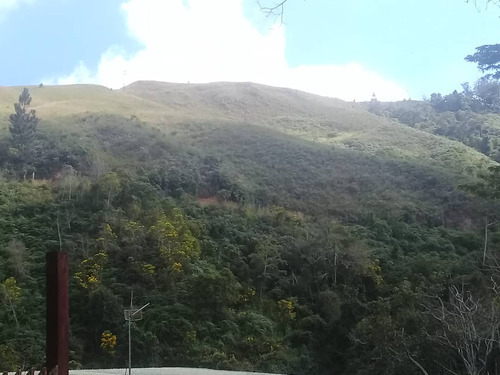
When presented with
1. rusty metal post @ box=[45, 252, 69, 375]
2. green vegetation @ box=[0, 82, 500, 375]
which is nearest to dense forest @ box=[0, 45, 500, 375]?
green vegetation @ box=[0, 82, 500, 375]

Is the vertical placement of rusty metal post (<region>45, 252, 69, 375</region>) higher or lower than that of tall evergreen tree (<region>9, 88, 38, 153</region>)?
higher

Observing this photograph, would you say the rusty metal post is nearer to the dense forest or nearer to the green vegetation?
the dense forest

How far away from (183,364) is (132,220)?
311 inches

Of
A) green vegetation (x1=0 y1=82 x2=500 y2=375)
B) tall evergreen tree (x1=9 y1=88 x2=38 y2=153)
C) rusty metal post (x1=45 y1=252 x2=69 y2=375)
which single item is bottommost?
green vegetation (x1=0 y1=82 x2=500 y2=375)

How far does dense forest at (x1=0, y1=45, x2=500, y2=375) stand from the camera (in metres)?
17.8

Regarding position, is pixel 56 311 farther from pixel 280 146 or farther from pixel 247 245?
pixel 280 146

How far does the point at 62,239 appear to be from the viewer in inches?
926

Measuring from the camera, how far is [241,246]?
24328 mm

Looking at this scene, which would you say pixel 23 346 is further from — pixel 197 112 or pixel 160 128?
pixel 197 112

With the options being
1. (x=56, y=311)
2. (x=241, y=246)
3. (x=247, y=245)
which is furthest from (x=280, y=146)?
(x=56, y=311)

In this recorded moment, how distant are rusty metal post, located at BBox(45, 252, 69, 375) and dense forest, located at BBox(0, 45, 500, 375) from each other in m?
10.5

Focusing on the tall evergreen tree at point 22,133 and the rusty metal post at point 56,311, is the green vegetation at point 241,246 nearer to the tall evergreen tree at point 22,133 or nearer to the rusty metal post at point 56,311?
the tall evergreen tree at point 22,133

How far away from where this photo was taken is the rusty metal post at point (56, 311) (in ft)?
8.39

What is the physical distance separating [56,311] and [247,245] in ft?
72.5
